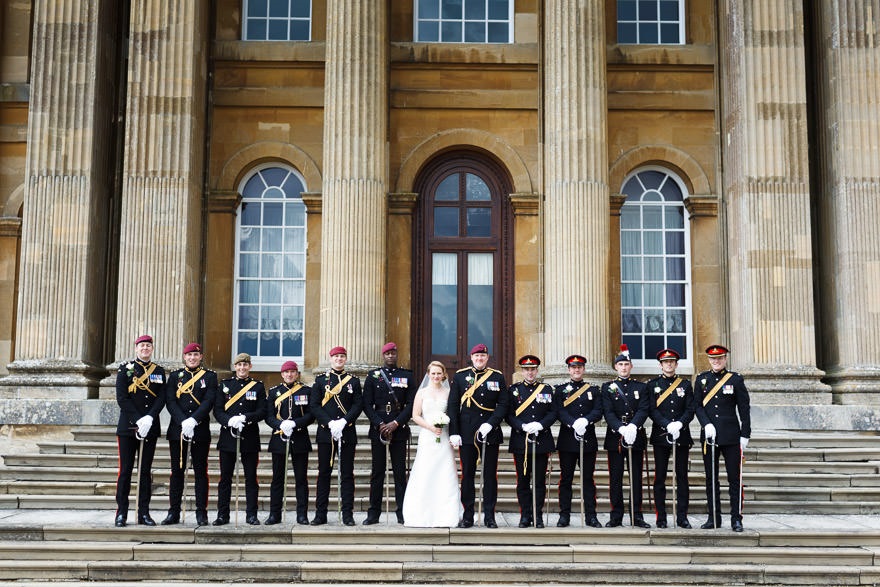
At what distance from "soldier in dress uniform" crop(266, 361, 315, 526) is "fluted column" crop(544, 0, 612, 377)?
5.16 meters

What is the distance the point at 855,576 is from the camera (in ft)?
33.0

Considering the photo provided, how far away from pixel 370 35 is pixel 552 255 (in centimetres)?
Answer: 474

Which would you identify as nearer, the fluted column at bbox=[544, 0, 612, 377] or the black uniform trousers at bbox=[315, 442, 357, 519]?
the black uniform trousers at bbox=[315, 442, 357, 519]

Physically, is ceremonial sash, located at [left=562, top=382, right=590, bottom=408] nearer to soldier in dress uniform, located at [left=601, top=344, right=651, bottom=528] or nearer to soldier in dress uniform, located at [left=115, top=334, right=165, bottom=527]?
soldier in dress uniform, located at [left=601, top=344, right=651, bottom=528]

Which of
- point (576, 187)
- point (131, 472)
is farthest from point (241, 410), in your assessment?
point (576, 187)

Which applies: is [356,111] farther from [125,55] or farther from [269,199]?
[125,55]

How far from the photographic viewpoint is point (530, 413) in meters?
11.8

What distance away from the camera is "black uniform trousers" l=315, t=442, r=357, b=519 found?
1135cm

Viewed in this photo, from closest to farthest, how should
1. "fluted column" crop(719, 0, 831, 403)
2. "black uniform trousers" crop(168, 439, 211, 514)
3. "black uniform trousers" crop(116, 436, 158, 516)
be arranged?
"black uniform trousers" crop(116, 436, 158, 516) → "black uniform trousers" crop(168, 439, 211, 514) → "fluted column" crop(719, 0, 831, 403)

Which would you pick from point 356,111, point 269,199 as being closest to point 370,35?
point 356,111

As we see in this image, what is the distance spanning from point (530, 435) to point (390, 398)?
5.59ft

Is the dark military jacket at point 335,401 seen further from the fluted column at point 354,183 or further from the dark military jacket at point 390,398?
the fluted column at point 354,183

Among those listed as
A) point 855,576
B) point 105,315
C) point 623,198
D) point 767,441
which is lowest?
point 855,576

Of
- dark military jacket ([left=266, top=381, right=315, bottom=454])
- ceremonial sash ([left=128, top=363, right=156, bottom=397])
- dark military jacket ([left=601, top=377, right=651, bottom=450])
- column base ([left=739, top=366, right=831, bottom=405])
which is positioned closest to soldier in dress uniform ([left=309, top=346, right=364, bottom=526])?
dark military jacket ([left=266, top=381, right=315, bottom=454])
